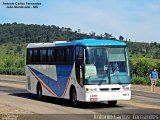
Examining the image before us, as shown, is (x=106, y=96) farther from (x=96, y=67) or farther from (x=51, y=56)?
(x=51, y=56)

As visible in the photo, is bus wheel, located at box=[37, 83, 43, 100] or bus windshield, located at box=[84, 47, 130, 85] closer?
bus windshield, located at box=[84, 47, 130, 85]

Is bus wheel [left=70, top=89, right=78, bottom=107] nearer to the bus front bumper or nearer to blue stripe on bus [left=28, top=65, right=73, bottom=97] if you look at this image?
blue stripe on bus [left=28, top=65, right=73, bottom=97]

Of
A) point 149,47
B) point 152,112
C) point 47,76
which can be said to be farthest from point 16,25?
point 152,112

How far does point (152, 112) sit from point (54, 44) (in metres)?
8.35

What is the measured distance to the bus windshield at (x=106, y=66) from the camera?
20.9m

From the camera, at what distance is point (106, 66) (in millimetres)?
21141

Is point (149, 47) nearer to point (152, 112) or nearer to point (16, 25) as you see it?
point (16, 25)

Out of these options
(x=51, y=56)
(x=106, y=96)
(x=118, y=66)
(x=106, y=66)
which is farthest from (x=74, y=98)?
(x=51, y=56)

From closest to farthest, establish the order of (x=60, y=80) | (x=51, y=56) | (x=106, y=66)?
1. (x=106, y=66)
2. (x=60, y=80)
3. (x=51, y=56)

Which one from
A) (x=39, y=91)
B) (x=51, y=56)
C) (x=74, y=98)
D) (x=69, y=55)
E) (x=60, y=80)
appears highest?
(x=69, y=55)

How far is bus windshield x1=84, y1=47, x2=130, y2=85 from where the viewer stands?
68.4 feet

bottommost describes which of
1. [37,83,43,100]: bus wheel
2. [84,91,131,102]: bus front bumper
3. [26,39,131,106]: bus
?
[37,83,43,100]: bus wheel

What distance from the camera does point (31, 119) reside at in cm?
1633

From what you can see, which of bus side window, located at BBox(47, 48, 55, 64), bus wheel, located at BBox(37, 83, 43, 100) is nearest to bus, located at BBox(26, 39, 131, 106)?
bus side window, located at BBox(47, 48, 55, 64)
